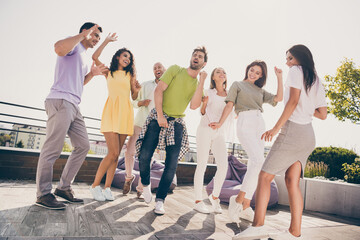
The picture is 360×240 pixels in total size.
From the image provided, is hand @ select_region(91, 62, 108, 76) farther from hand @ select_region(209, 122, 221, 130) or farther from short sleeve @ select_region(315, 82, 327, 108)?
short sleeve @ select_region(315, 82, 327, 108)

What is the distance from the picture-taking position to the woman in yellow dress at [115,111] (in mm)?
2820

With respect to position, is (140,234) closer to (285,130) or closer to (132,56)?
(285,130)

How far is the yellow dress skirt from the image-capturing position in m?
2.84

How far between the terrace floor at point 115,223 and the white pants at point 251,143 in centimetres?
41

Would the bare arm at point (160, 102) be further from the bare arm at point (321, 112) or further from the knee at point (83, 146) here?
the bare arm at point (321, 112)

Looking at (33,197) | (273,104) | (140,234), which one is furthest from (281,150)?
(33,197)

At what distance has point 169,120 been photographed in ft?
8.35

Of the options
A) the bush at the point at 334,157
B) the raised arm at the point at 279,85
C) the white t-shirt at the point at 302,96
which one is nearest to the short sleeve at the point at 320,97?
the white t-shirt at the point at 302,96

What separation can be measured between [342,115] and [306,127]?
32.2 ft

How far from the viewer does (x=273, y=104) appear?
8.96 feet

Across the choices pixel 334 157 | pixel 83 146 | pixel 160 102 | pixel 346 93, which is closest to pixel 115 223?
pixel 83 146

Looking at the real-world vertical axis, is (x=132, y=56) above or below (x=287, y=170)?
above

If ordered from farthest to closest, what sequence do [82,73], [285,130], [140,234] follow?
[82,73] → [285,130] → [140,234]

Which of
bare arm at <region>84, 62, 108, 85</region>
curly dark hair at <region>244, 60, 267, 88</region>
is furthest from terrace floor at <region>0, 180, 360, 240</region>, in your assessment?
curly dark hair at <region>244, 60, 267, 88</region>
